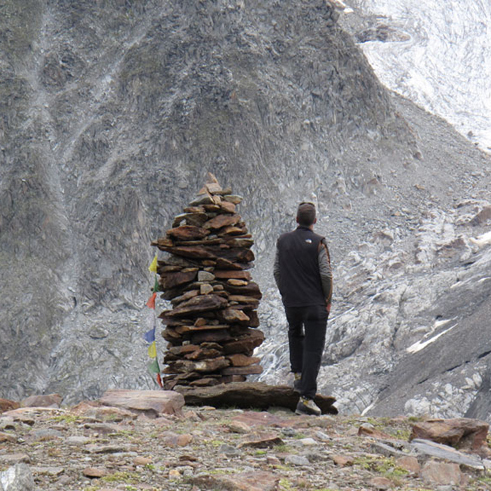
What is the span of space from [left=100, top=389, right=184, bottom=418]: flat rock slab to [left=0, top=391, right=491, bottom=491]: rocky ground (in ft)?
0.25

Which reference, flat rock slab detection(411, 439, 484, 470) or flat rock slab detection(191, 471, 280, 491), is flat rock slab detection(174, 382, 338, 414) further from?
flat rock slab detection(191, 471, 280, 491)

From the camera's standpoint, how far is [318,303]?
988cm

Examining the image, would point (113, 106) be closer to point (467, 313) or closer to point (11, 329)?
point (11, 329)

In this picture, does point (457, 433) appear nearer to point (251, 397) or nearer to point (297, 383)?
point (297, 383)

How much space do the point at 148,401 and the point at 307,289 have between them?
2436 mm

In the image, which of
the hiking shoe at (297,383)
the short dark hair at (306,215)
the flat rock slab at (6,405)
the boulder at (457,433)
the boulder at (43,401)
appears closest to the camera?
the boulder at (457,433)

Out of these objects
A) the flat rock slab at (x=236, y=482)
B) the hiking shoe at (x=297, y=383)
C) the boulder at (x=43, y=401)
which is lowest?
the hiking shoe at (x=297, y=383)

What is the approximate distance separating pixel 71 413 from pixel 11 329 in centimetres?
5573

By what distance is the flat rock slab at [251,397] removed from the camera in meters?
10.7

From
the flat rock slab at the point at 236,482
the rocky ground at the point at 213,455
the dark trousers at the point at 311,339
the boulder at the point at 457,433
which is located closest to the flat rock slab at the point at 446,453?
the rocky ground at the point at 213,455

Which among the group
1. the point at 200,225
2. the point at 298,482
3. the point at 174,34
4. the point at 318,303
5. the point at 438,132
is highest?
the point at 174,34

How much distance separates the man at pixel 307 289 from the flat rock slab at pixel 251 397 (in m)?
0.58

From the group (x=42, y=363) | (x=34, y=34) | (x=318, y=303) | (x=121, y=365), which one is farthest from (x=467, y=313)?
(x=34, y=34)

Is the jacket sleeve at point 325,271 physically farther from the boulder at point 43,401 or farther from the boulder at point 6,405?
the boulder at point 6,405
